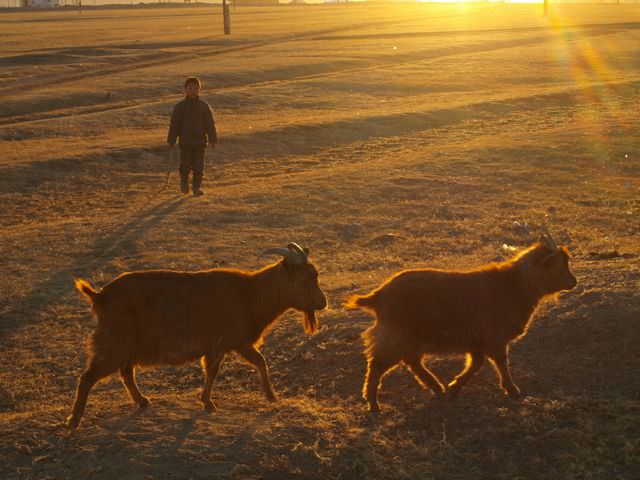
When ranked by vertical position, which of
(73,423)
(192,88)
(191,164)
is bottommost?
(73,423)

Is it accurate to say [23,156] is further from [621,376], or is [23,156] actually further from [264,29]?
[264,29]

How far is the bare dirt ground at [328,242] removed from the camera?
717 centimetres

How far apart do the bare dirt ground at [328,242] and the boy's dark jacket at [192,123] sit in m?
1.22

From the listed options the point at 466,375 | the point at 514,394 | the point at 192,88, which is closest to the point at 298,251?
the point at 466,375

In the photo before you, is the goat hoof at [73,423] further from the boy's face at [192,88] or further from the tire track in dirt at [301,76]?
the tire track in dirt at [301,76]

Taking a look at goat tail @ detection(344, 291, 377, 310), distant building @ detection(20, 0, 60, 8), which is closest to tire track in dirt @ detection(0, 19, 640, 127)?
goat tail @ detection(344, 291, 377, 310)

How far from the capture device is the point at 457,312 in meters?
8.03

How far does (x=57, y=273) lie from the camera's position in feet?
43.4

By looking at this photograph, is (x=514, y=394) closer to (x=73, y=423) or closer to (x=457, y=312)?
(x=457, y=312)

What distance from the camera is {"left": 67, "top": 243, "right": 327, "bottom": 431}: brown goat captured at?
307 inches

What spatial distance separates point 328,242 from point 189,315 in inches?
276

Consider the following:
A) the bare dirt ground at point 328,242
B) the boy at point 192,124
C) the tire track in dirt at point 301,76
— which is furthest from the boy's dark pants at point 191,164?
the tire track in dirt at point 301,76

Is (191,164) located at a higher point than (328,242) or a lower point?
higher

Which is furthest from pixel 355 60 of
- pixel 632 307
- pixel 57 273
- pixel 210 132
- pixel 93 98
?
pixel 632 307
